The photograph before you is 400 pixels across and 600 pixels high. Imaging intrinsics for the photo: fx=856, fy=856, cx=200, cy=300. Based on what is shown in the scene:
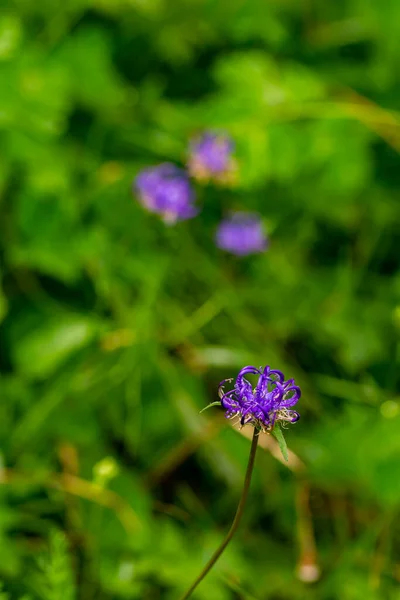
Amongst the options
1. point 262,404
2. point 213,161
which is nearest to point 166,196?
point 213,161

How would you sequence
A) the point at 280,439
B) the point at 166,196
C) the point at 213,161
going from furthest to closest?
1. the point at 213,161
2. the point at 166,196
3. the point at 280,439

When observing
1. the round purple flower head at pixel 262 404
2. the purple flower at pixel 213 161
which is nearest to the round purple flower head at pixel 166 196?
the purple flower at pixel 213 161

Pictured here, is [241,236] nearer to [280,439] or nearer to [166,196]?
[166,196]

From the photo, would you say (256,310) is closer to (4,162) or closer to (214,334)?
(214,334)

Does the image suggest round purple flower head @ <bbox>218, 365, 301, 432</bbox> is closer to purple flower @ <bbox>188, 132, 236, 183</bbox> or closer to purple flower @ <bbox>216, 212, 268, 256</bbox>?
purple flower @ <bbox>216, 212, 268, 256</bbox>

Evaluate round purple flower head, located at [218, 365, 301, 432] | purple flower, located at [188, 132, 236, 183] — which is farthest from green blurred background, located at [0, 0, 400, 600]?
round purple flower head, located at [218, 365, 301, 432]

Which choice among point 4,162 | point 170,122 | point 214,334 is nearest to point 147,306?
point 214,334
